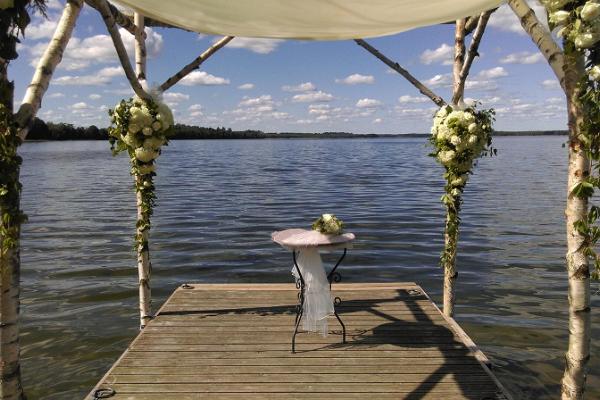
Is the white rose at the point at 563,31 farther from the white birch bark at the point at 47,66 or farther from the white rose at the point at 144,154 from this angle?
the white rose at the point at 144,154

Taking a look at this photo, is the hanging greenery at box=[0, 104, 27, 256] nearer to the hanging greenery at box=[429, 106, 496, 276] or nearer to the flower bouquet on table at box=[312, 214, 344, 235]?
the flower bouquet on table at box=[312, 214, 344, 235]

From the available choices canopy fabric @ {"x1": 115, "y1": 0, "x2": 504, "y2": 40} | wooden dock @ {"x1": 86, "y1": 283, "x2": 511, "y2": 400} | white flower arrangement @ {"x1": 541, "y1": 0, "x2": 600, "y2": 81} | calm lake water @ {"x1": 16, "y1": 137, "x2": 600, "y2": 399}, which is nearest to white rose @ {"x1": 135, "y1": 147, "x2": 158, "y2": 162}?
canopy fabric @ {"x1": 115, "y1": 0, "x2": 504, "y2": 40}

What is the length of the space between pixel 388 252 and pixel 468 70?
841 centimetres

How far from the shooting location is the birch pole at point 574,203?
351cm

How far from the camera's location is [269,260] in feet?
45.7

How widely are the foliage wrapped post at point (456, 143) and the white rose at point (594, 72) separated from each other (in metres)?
3.06

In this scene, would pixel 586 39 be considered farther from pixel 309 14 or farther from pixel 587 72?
pixel 309 14

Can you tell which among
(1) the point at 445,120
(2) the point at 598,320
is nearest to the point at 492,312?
(2) the point at 598,320

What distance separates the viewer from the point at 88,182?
35688mm

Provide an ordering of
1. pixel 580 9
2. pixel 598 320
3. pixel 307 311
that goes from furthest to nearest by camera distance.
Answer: pixel 598 320
pixel 307 311
pixel 580 9

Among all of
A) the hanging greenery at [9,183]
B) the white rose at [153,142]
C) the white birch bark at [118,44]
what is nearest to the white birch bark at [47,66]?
the hanging greenery at [9,183]

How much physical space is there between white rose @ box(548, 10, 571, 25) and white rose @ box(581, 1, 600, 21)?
163mm

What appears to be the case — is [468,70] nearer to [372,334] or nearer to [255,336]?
[372,334]

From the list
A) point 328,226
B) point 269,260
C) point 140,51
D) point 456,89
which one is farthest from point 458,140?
point 269,260
